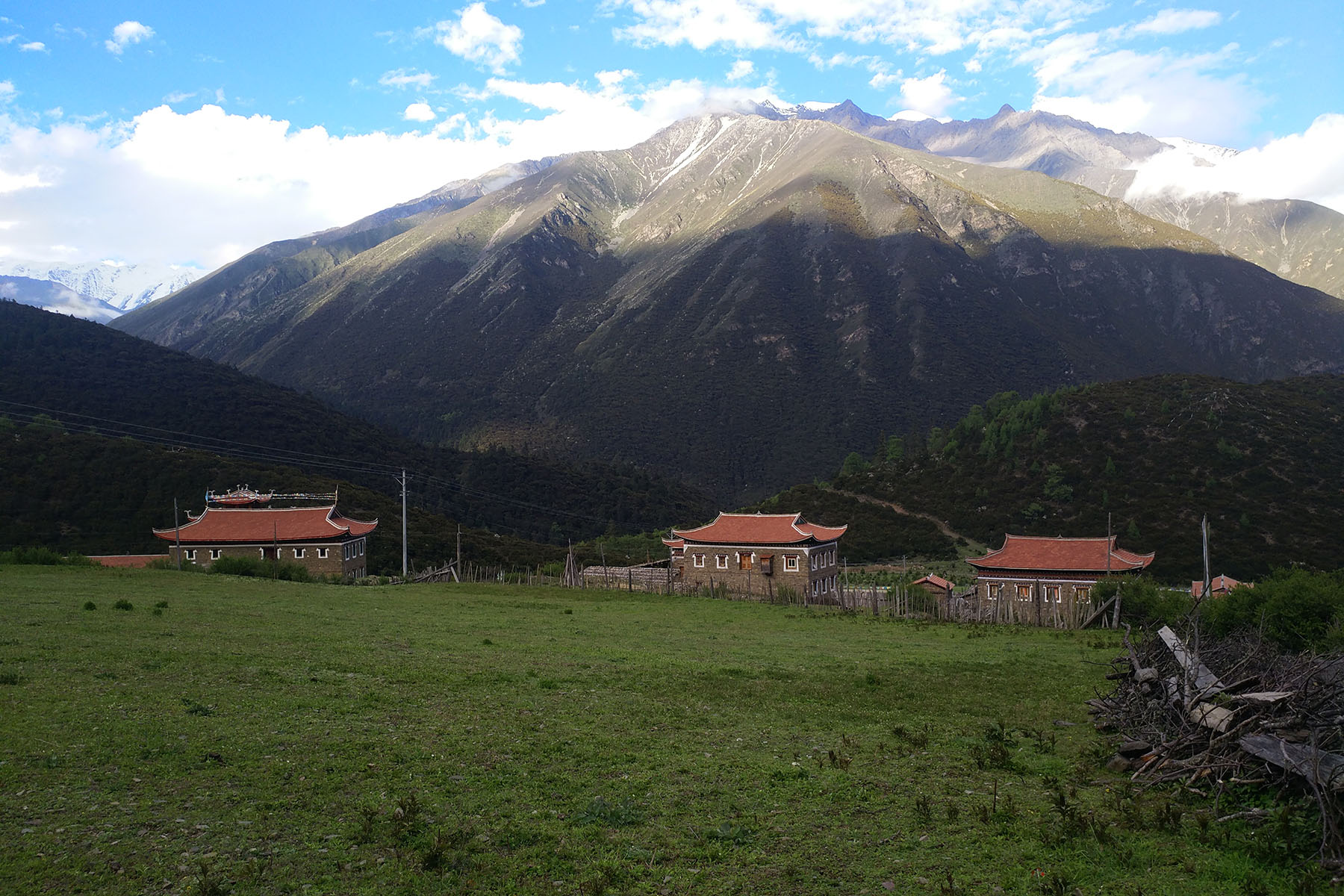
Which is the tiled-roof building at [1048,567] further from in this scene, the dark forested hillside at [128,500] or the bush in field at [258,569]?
the bush in field at [258,569]

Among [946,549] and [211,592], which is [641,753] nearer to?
[211,592]

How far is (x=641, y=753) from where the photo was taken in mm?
13086

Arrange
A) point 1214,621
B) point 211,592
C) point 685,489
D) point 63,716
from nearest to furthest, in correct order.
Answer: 1. point 63,716
2. point 1214,621
3. point 211,592
4. point 685,489

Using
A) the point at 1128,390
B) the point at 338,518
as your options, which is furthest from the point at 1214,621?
the point at 1128,390

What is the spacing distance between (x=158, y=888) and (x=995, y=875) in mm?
8154

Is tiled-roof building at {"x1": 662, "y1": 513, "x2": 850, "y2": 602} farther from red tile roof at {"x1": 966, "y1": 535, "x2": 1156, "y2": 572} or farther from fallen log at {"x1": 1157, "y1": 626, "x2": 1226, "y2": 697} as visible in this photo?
fallen log at {"x1": 1157, "y1": 626, "x2": 1226, "y2": 697}

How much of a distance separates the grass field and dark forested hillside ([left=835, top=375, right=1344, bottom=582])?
57432mm

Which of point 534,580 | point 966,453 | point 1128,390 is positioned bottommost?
point 534,580

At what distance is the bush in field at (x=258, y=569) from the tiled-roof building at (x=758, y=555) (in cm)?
2210

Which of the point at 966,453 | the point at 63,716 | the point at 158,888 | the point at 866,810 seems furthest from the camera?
the point at 966,453

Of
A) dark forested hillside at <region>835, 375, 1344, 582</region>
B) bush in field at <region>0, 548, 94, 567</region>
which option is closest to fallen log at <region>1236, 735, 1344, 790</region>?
bush in field at <region>0, 548, 94, 567</region>

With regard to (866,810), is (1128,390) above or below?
above

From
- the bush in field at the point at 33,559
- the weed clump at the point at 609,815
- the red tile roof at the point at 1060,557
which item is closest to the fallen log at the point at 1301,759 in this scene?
the weed clump at the point at 609,815

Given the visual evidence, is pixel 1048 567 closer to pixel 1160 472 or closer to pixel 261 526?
pixel 1160 472
